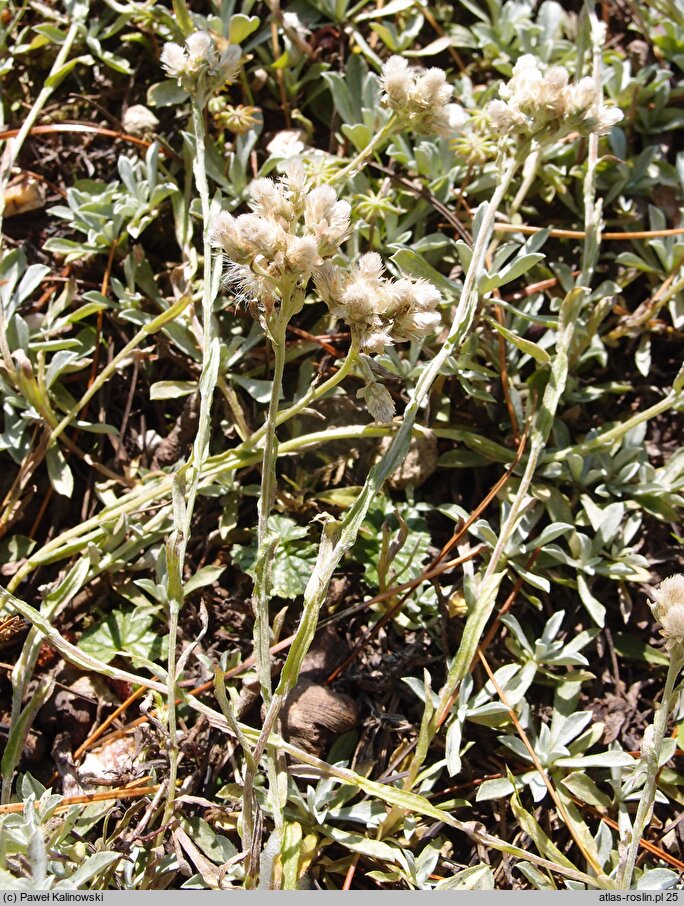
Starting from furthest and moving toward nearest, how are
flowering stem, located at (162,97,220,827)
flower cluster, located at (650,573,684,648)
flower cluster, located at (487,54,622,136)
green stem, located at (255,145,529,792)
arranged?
flower cluster, located at (487,54,622,136) → flowering stem, located at (162,97,220,827) → green stem, located at (255,145,529,792) → flower cluster, located at (650,573,684,648)

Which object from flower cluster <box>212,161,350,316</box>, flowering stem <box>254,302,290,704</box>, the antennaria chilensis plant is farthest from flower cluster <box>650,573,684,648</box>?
flower cluster <box>212,161,350,316</box>

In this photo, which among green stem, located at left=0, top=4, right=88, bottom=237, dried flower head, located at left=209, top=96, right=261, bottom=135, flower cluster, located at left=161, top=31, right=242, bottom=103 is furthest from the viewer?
dried flower head, located at left=209, top=96, right=261, bottom=135

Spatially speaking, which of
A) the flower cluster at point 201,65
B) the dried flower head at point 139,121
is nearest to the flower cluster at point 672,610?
the flower cluster at point 201,65

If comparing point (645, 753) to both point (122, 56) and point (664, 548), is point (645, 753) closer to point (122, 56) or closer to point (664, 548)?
point (664, 548)

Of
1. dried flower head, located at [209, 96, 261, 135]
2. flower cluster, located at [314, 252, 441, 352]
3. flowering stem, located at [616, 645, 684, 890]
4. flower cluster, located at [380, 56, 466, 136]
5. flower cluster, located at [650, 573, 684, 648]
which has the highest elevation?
flower cluster, located at [380, 56, 466, 136]

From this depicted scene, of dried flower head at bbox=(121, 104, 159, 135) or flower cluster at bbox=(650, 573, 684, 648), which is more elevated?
dried flower head at bbox=(121, 104, 159, 135)

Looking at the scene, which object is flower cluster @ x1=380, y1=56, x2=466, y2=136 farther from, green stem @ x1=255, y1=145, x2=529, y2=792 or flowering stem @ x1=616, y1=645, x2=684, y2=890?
flowering stem @ x1=616, y1=645, x2=684, y2=890

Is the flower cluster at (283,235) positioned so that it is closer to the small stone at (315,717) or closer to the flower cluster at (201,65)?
the flower cluster at (201,65)

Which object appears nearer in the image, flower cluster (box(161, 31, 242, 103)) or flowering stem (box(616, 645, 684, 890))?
flowering stem (box(616, 645, 684, 890))
